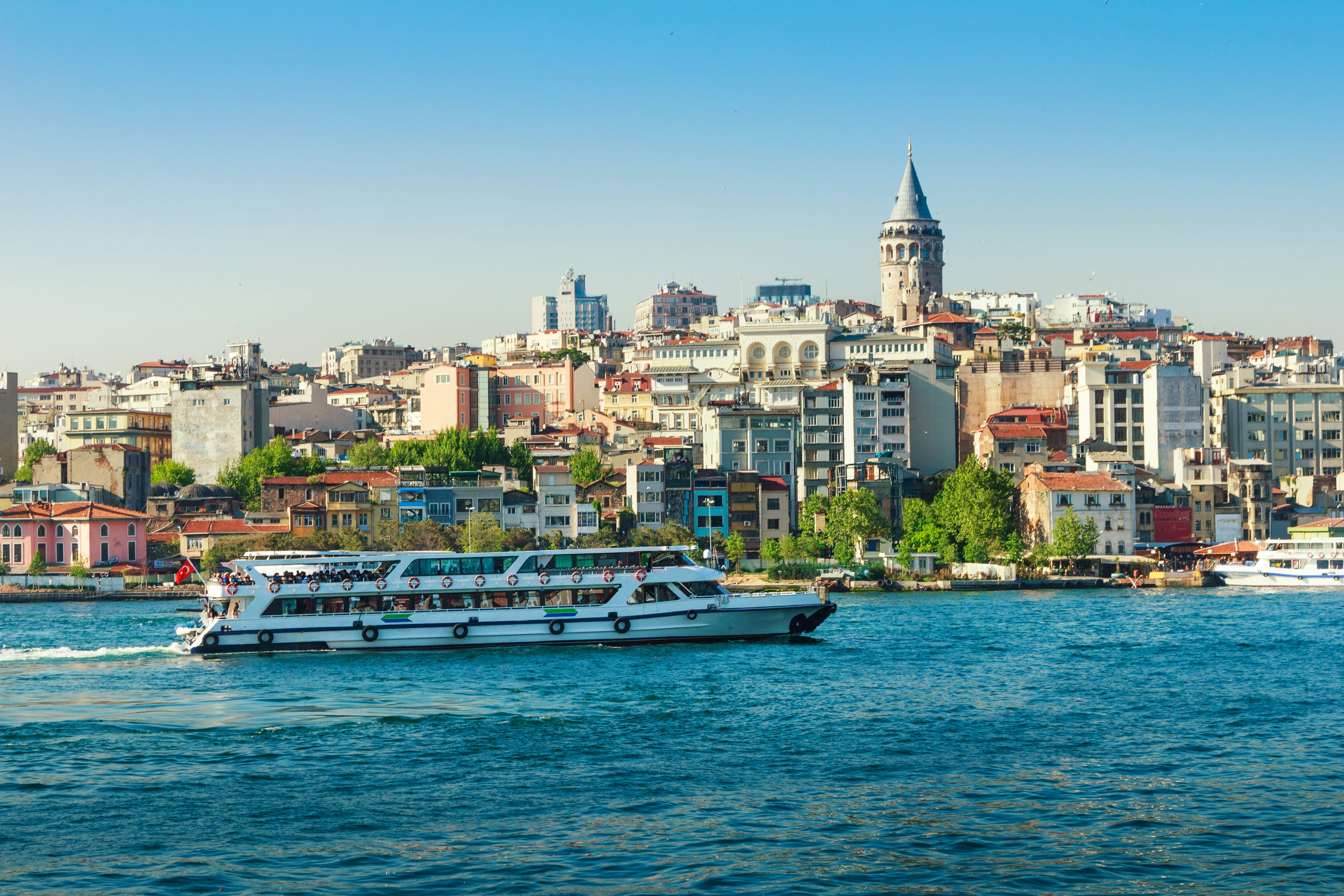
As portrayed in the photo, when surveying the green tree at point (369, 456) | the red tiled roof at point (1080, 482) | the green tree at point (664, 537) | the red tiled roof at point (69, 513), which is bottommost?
the green tree at point (664, 537)

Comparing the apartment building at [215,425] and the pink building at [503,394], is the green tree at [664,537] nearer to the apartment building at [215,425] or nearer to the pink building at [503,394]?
the pink building at [503,394]

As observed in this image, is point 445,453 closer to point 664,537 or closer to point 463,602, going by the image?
point 664,537

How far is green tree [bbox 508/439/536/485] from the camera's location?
88875 millimetres

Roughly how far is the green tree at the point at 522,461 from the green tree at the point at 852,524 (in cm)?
1953

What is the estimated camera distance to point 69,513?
78.2 metres

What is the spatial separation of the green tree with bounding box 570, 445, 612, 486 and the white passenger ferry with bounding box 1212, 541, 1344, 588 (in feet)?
108

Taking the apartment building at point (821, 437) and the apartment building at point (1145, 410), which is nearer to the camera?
the apartment building at point (821, 437)

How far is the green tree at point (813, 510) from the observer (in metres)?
78.4

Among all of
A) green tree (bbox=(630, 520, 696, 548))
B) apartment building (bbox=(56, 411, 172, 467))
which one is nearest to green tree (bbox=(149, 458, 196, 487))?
apartment building (bbox=(56, 411, 172, 467))

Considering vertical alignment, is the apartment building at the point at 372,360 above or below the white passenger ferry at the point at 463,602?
above

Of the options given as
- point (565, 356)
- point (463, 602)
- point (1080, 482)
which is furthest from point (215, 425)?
point (463, 602)

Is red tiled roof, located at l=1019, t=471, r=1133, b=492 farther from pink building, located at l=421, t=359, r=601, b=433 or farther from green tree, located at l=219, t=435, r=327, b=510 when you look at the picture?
green tree, located at l=219, t=435, r=327, b=510


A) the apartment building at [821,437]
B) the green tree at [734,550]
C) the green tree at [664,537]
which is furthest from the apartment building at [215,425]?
the green tree at [734,550]

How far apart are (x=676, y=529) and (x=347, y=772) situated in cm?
5146
